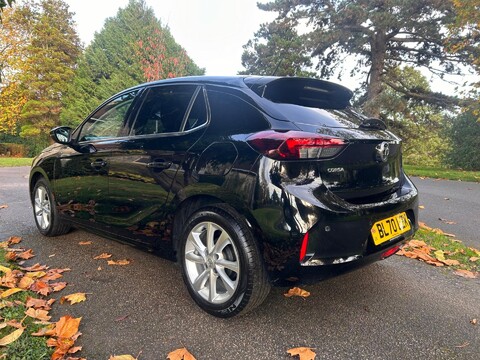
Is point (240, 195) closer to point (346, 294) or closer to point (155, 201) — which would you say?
point (155, 201)

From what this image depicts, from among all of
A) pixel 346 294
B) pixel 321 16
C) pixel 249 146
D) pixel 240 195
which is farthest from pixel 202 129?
pixel 321 16

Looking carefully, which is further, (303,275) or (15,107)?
(15,107)

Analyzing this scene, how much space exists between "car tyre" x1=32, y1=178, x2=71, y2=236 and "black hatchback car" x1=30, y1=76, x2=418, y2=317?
3.83 feet

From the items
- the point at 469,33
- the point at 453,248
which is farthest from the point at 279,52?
the point at 453,248

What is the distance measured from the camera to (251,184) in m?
2.05

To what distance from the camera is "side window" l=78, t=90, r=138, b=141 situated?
3.19 meters

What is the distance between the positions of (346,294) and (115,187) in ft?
6.98

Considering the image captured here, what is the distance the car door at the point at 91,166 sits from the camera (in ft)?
10.3

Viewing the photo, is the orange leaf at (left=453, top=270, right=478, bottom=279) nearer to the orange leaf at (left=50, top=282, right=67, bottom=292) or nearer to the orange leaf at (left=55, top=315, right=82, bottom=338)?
the orange leaf at (left=55, top=315, right=82, bottom=338)

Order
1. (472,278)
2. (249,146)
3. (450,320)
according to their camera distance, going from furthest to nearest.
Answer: (472,278) < (450,320) < (249,146)

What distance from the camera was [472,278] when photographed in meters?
3.18

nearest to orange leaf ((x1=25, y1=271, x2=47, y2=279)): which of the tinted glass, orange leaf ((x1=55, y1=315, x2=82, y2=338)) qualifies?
orange leaf ((x1=55, y1=315, x2=82, y2=338))

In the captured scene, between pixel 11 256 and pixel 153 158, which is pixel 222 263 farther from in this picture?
pixel 11 256

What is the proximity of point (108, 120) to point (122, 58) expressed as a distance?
75.9 ft
